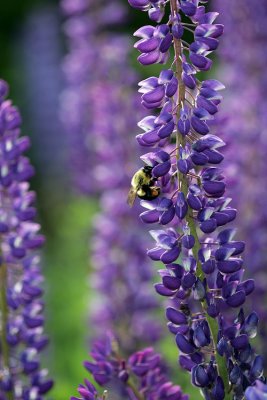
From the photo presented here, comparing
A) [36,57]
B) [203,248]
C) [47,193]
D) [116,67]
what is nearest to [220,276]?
[203,248]

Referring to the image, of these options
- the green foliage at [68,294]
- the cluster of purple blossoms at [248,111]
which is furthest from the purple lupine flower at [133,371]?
the cluster of purple blossoms at [248,111]

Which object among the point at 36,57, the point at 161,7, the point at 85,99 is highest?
the point at 161,7

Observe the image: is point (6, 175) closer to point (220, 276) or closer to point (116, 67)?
point (220, 276)

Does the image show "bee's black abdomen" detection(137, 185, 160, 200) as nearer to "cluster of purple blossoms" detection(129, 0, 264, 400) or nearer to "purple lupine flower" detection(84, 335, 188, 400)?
"cluster of purple blossoms" detection(129, 0, 264, 400)

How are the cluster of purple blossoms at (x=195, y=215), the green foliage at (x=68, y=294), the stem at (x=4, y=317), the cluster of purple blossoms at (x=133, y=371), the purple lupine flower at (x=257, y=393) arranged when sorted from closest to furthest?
the purple lupine flower at (x=257, y=393)
the cluster of purple blossoms at (x=195, y=215)
the cluster of purple blossoms at (x=133, y=371)
the stem at (x=4, y=317)
the green foliage at (x=68, y=294)

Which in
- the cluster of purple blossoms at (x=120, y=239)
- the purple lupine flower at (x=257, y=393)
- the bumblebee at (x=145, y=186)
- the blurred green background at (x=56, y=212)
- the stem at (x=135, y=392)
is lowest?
the blurred green background at (x=56, y=212)

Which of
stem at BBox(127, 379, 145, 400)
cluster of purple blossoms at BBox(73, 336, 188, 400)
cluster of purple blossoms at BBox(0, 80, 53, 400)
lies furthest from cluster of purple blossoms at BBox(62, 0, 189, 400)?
stem at BBox(127, 379, 145, 400)

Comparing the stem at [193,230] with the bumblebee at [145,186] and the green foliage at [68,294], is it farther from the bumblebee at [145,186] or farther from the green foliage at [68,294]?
the green foliage at [68,294]
